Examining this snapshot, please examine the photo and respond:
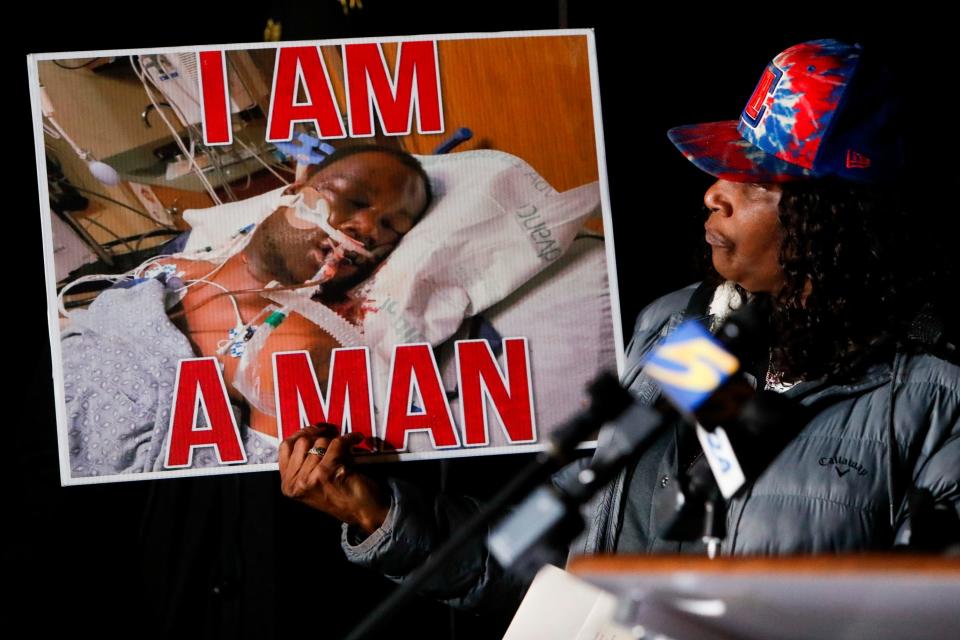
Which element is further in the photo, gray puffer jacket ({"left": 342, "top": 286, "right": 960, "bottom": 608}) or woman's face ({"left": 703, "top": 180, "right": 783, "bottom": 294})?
woman's face ({"left": 703, "top": 180, "right": 783, "bottom": 294})

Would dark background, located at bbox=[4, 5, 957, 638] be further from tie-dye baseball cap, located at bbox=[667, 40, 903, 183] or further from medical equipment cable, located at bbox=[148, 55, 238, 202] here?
tie-dye baseball cap, located at bbox=[667, 40, 903, 183]

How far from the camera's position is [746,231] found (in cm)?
167

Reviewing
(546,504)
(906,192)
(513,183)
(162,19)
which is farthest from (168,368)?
(906,192)

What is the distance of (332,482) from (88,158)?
75 cm

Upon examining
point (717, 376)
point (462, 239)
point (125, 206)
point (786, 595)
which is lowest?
point (786, 595)

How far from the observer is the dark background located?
2303mm

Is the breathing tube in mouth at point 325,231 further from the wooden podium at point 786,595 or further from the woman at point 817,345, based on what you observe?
the wooden podium at point 786,595

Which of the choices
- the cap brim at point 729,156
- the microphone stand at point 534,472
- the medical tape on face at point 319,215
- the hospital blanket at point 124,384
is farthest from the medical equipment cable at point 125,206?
the microphone stand at point 534,472

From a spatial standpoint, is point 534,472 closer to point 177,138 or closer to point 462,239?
point 462,239

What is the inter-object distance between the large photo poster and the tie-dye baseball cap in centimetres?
41

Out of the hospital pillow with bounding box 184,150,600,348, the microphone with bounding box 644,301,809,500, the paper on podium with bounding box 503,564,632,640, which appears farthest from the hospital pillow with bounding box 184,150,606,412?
the microphone with bounding box 644,301,809,500

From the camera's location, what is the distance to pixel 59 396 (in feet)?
6.11

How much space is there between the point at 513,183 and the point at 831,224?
605mm

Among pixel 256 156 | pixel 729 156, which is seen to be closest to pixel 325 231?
pixel 256 156
